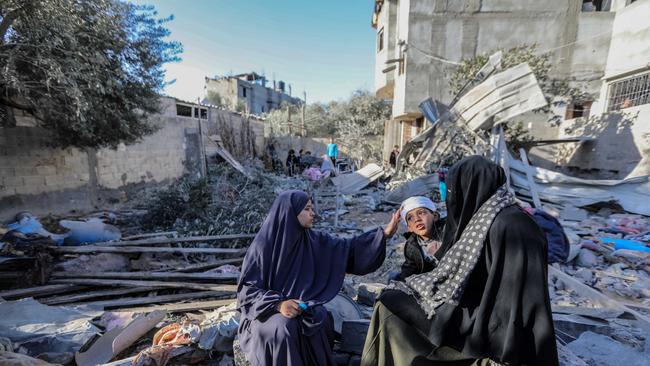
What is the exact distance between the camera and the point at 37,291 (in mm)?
3039

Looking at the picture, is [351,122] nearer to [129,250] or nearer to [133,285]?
[129,250]

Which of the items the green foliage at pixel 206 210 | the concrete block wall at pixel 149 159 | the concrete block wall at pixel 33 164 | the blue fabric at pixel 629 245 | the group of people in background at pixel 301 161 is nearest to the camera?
the blue fabric at pixel 629 245

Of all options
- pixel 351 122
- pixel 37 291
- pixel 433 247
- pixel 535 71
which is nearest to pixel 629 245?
pixel 433 247

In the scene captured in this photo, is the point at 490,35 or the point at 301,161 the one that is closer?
the point at 490,35

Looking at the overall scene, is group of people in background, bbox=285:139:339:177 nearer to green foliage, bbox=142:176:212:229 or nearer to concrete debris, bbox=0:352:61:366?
green foliage, bbox=142:176:212:229

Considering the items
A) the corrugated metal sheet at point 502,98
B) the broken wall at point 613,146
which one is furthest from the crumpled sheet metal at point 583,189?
the broken wall at point 613,146

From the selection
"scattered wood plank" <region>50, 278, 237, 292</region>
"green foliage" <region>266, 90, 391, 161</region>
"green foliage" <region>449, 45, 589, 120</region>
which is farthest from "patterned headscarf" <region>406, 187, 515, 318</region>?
"green foliage" <region>266, 90, 391, 161</region>

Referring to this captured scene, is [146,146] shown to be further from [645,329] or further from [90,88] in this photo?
[645,329]

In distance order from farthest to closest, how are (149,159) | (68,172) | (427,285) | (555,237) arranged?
(149,159) → (68,172) → (555,237) → (427,285)

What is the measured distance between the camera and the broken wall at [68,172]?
16.9 feet

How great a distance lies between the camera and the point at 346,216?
6.52 metres

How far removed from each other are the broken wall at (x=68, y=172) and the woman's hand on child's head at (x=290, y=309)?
20.8 feet

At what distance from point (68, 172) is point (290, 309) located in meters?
6.92

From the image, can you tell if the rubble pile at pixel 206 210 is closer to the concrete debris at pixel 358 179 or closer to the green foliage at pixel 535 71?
the concrete debris at pixel 358 179
